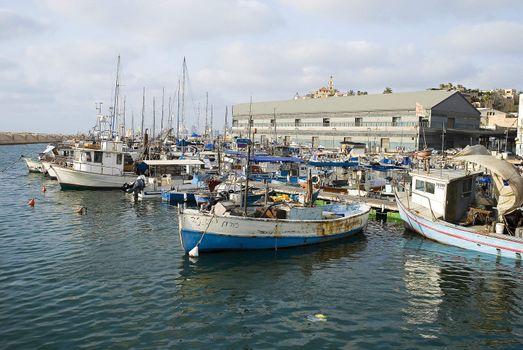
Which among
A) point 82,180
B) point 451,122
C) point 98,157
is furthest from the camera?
point 451,122

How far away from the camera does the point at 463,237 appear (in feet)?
79.2

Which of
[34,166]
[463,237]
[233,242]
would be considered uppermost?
[34,166]

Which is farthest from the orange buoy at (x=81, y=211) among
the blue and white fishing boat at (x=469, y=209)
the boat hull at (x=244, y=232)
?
the blue and white fishing boat at (x=469, y=209)

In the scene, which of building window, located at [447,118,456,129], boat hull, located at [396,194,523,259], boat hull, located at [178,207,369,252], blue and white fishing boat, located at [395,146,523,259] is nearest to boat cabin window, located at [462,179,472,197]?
blue and white fishing boat, located at [395,146,523,259]

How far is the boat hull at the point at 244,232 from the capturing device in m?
21.5

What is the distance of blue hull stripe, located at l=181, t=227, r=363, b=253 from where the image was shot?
21.6 m

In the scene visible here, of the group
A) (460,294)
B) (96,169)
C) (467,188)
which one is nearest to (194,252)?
(460,294)

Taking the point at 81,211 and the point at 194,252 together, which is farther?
the point at 81,211

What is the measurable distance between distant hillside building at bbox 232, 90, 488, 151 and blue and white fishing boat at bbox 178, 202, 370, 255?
167 ft

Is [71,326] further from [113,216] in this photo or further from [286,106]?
[286,106]

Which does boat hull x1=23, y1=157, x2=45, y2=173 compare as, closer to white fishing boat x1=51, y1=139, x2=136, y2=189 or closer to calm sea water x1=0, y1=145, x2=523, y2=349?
white fishing boat x1=51, y1=139, x2=136, y2=189

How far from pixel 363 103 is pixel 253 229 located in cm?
7546

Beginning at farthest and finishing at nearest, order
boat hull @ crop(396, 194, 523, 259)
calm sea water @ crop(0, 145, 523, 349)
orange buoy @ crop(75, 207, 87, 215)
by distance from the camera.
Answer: orange buoy @ crop(75, 207, 87, 215), boat hull @ crop(396, 194, 523, 259), calm sea water @ crop(0, 145, 523, 349)

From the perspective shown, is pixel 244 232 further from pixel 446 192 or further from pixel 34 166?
pixel 34 166
